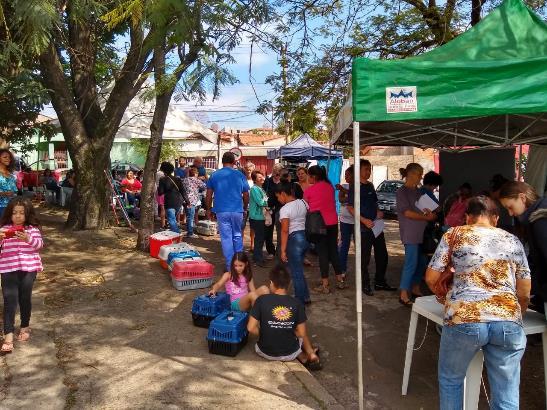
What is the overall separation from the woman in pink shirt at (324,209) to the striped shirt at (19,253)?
3.20 meters

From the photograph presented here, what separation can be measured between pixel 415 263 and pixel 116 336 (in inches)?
139

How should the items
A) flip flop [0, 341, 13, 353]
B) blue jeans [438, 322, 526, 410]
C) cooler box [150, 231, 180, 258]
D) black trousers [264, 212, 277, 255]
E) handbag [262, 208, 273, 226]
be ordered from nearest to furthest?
blue jeans [438, 322, 526, 410] → flip flop [0, 341, 13, 353] → cooler box [150, 231, 180, 258] → handbag [262, 208, 273, 226] → black trousers [264, 212, 277, 255]

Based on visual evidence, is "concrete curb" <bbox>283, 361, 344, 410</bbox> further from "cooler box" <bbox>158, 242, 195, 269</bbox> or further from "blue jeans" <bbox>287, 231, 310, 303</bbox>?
"cooler box" <bbox>158, 242, 195, 269</bbox>

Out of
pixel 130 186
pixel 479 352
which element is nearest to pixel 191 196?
pixel 130 186

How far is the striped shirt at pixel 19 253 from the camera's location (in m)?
4.56

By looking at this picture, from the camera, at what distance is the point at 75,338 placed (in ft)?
16.3

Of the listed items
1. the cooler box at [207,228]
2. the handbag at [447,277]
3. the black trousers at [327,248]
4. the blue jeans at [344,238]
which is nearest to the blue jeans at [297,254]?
the black trousers at [327,248]

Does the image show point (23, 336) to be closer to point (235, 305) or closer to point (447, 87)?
point (235, 305)

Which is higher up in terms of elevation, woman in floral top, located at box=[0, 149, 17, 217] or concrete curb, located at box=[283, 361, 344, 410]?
woman in floral top, located at box=[0, 149, 17, 217]

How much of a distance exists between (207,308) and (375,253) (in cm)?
267

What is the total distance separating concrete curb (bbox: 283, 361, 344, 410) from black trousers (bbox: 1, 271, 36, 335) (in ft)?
8.40

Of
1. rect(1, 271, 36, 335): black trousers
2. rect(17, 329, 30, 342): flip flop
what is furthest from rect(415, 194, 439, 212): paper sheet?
rect(17, 329, 30, 342): flip flop

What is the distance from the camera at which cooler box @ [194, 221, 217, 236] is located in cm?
1118

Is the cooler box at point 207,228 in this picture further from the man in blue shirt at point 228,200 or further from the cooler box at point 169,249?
the man in blue shirt at point 228,200
